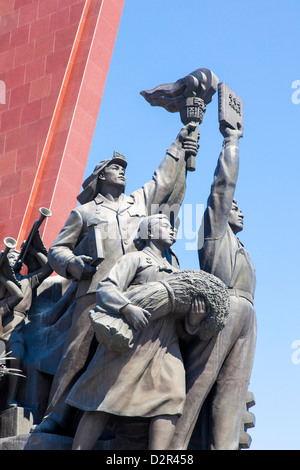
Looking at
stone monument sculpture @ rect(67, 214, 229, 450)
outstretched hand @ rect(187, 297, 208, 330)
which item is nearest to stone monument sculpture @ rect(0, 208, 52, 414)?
stone monument sculpture @ rect(67, 214, 229, 450)

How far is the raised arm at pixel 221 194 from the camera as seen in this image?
9.94 m

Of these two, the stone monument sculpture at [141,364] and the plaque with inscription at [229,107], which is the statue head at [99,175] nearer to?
the plaque with inscription at [229,107]

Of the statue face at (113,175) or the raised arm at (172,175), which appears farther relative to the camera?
the raised arm at (172,175)

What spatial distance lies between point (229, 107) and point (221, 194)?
41.4 inches

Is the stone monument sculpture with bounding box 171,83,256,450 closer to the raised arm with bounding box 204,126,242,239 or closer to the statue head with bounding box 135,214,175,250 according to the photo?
the raised arm with bounding box 204,126,242,239

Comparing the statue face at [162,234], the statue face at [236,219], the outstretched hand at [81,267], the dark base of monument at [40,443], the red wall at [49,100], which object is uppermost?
the red wall at [49,100]

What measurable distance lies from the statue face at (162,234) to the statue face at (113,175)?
979 millimetres

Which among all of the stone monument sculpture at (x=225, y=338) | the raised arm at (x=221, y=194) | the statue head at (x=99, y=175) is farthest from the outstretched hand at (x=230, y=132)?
the statue head at (x=99, y=175)

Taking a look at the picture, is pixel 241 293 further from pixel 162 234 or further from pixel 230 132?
pixel 230 132

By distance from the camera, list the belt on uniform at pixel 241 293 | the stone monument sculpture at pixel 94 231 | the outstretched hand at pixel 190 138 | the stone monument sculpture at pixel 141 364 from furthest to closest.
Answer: the outstretched hand at pixel 190 138 → the belt on uniform at pixel 241 293 → the stone monument sculpture at pixel 94 231 → the stone monument sculpture at pixel 141 364

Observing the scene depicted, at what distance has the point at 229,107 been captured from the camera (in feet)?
34.5

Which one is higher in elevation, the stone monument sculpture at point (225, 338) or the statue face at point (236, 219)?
the statue face at point (236, 219)

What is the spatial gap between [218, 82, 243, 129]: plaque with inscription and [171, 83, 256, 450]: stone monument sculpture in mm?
13

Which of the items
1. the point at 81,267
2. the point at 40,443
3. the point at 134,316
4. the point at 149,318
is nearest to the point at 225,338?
the point at 149,318
